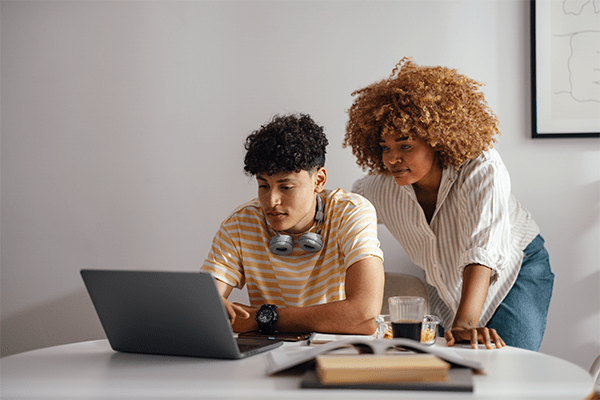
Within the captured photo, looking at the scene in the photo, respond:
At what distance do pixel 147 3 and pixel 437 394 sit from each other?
2227 millimetres

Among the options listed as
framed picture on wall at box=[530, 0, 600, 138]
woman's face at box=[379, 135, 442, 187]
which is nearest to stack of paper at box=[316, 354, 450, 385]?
woman's face at box=[379, 135, 442, 187]

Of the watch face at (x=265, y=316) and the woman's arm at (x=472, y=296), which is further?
the woman's arm at (x=472, y=296)

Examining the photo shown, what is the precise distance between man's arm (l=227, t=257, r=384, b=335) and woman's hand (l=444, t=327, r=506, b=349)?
0.76 feet

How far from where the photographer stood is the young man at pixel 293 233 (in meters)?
1.50

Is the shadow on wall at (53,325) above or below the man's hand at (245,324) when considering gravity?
below

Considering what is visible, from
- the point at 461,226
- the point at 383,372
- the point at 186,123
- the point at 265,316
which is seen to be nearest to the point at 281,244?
the point at 265,316

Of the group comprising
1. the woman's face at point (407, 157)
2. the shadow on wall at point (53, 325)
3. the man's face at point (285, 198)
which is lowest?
the shadow on wall at point (53, 325)

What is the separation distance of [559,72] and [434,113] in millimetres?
886

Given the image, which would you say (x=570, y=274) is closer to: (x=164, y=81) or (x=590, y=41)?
(x=590, y=41)

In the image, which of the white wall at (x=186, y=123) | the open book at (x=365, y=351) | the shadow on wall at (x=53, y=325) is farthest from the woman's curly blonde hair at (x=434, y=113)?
the shadow on wall at (x=53, y=325)

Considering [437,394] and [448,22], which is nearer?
[437,394]

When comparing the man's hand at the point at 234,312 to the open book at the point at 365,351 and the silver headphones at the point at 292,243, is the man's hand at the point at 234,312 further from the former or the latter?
the open book at the point at 365,351

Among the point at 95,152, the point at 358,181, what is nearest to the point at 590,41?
the point at 358,181

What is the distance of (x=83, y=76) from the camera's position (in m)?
2.43
